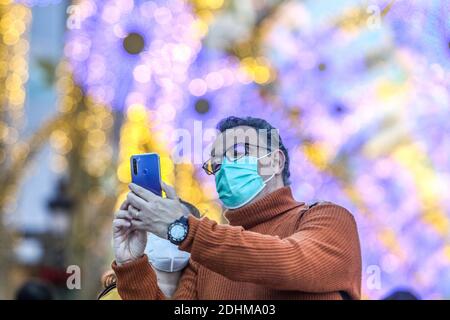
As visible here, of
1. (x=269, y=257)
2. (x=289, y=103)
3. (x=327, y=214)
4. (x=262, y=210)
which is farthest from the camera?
(x=289, y=103)

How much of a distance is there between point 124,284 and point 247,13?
3.61 metres

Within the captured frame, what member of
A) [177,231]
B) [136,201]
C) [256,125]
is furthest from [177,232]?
[256,125]

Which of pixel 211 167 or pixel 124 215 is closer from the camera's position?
pixel 124 215

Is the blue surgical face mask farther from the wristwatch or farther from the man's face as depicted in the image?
the wristwatch

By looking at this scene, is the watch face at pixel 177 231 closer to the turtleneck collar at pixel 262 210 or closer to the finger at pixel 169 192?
the finger at pixel 169 192

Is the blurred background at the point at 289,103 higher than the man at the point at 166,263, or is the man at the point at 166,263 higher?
the blurred background at the point at 289,103

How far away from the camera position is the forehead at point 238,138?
1696mm

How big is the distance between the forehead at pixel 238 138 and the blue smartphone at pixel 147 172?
192mm

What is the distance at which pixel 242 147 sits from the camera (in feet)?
5.59

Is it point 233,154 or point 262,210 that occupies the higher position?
point 233,154

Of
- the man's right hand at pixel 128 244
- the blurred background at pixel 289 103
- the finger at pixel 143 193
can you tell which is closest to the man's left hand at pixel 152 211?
the finger at pixel 143 193

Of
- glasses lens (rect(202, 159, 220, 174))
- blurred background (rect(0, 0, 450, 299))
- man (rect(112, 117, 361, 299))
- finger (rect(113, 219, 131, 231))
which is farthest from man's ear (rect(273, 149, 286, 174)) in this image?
blurred background (rect(0, 0, 450, 299))

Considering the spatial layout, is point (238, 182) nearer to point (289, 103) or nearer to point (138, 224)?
point (138, 224)

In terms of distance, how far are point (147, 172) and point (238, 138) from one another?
0.79 feet
